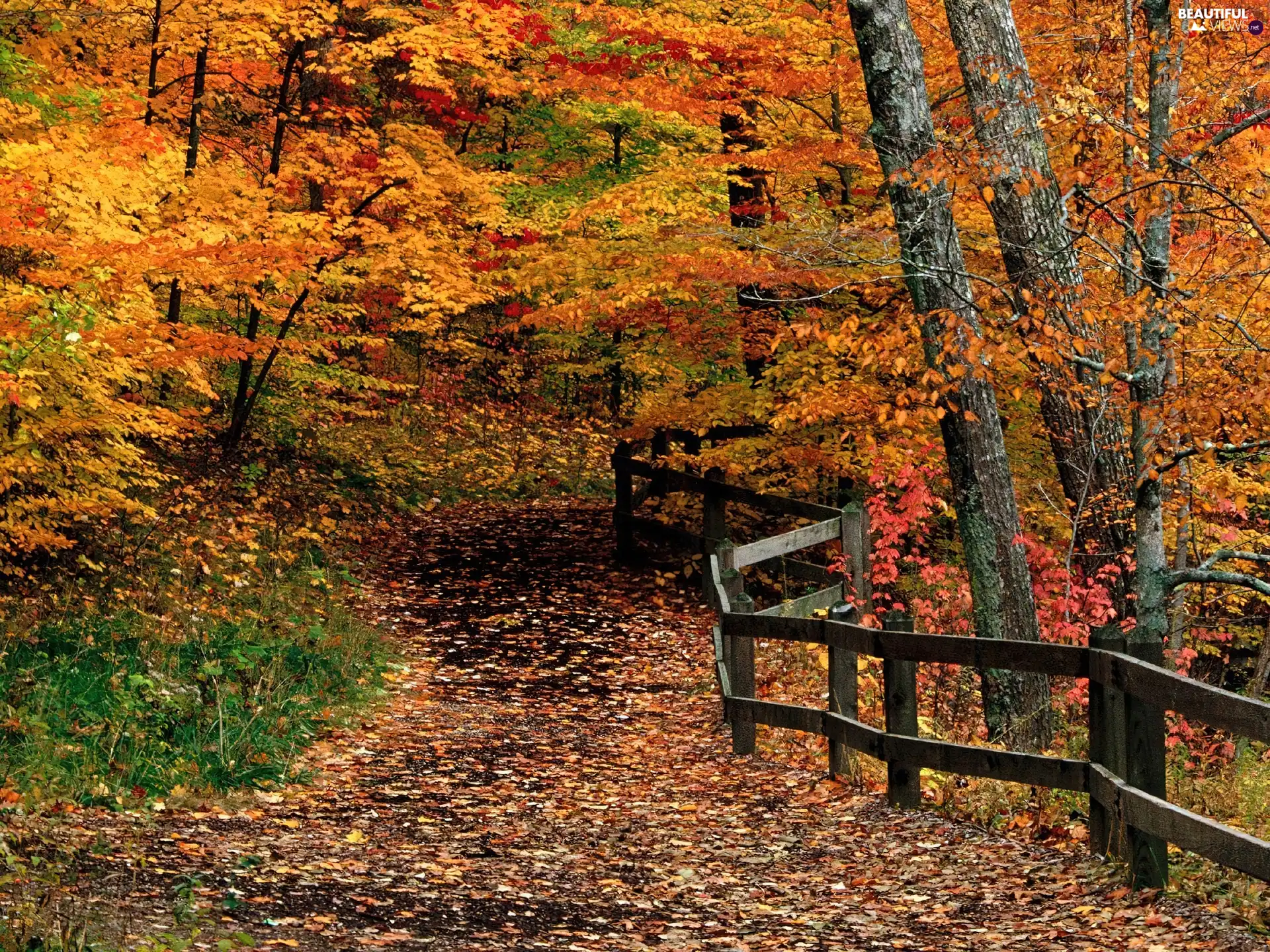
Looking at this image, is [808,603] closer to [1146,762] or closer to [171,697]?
[171,697]

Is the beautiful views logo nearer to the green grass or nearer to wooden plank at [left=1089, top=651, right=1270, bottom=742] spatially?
wooden plank at [left=1089, top=651, right=1270, bottom=742]

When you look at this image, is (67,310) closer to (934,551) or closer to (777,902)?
(777,902)

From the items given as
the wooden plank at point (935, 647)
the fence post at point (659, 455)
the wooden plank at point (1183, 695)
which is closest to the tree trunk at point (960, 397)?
the wooden plank at point (935, 647)

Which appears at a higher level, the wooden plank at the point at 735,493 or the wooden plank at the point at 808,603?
the wooden plank at the point at 735,493

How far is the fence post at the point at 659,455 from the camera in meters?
17.1

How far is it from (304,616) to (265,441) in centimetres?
679

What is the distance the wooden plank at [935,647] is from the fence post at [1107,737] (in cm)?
16

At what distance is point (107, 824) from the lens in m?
6.42

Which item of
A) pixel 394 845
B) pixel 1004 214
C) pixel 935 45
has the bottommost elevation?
pixel 394 845

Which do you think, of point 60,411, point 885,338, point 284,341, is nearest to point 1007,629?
point 885,338

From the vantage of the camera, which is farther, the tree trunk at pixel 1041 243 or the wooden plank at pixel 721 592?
the wooden plank at pixel 721 592

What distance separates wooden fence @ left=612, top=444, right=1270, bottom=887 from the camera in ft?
16.0

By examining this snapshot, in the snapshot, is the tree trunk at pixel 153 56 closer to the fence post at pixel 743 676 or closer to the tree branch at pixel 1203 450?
the fence post at pixel 743 676

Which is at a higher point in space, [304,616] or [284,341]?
[284,341]
